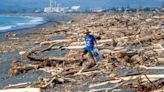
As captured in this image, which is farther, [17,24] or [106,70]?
[17,24]

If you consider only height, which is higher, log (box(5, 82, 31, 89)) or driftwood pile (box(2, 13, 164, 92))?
driftwood pile (box(2, 13, 164, 92))

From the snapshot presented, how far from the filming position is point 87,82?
685 inches

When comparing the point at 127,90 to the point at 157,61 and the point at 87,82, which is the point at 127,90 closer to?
the point at 87,82

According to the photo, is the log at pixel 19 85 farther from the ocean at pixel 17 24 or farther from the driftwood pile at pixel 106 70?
the ocean at pixel 17 24

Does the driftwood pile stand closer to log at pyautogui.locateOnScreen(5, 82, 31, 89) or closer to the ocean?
log at pyautogui.locateOnScreen(5, 82, 31, 89)

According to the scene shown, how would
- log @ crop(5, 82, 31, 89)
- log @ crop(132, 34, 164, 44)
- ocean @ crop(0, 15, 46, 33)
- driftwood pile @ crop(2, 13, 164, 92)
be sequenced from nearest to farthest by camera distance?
driftwood pile @ crop(2, 13, 164, 92) → log @ crop(5, 82, 31, 89) → log @ crop(132, 34, 164, 44) → ocean @ crop(0, 15, 46, 33)

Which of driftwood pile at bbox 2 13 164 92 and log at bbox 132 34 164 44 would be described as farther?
log at bbox 132 34 164 44

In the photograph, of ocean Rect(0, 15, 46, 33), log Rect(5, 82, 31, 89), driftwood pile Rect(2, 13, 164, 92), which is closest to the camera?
driftwood pile Rect(2, 13, 164, 92)

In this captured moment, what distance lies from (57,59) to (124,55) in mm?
2853

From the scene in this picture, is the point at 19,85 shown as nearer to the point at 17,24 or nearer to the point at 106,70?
the point at 106,70

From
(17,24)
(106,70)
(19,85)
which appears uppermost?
(106,70)

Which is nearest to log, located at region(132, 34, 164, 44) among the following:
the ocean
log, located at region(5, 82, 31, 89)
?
log, located at region(5, 82, 31, 89)

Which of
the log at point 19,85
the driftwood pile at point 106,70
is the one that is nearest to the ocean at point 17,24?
the driftwood pile at point 106,70

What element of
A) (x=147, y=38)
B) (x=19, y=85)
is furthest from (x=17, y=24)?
(x=19, y=85)
